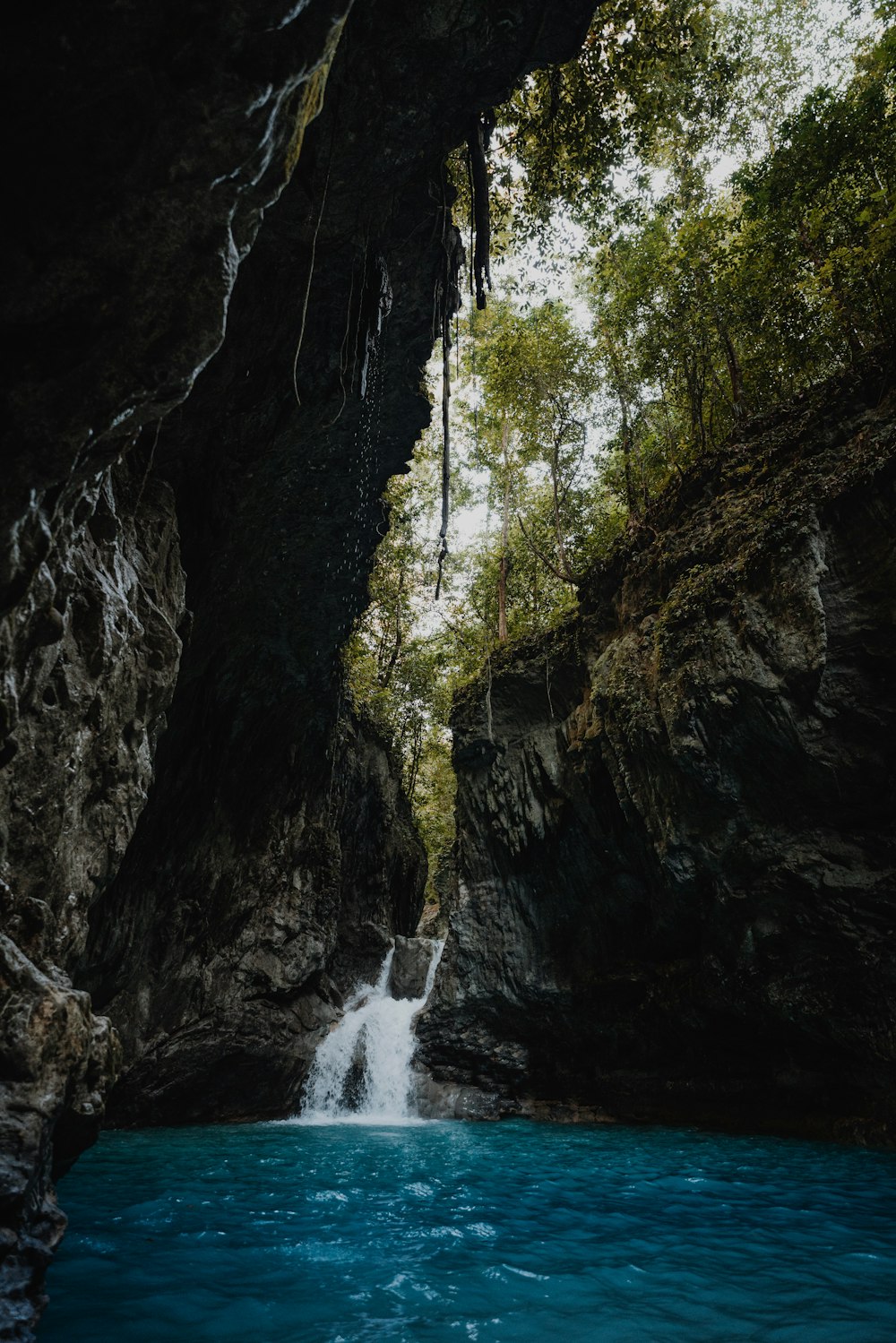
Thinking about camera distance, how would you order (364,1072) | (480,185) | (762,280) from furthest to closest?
1. (364,1072)
2. (762,280)
3. (480,185)

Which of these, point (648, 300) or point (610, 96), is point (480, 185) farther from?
point (648, 300)

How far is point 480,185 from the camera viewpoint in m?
7.08

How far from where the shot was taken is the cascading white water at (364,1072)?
12.7m

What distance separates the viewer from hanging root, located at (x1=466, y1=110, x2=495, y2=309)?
7.08 metres

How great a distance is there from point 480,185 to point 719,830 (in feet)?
27.9

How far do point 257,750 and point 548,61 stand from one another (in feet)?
34.2

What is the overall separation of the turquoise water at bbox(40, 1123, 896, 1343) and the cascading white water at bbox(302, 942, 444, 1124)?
5094 mm


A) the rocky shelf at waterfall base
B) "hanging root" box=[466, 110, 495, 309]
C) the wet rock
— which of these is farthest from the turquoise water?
the wet rock

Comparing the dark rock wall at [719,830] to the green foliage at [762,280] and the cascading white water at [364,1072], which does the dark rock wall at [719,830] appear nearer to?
the cascading white water at [364,1072]

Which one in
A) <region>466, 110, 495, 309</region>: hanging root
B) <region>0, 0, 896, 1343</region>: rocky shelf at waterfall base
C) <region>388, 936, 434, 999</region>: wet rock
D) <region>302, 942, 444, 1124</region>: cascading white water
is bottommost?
<region>302, 942, 444, 1124</region>: cascading white water

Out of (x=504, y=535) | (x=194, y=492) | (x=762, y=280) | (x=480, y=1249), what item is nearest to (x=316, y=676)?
(x=194, y=492)

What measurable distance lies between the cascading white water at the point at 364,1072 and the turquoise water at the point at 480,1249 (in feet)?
16.7

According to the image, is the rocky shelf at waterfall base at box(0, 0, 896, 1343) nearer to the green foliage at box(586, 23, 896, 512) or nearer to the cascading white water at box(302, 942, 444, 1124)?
the cascading white water at box(302, 942, 444, 1124)

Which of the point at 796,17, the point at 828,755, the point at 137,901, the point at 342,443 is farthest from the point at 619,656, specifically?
the point at 796,17
